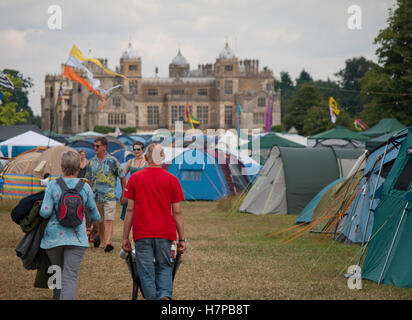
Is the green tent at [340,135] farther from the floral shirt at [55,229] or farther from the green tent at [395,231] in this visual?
the floral shirt at [55,229]

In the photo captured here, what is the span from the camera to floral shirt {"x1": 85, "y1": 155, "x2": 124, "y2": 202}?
900 centimetres

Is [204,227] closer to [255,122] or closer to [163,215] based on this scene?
[163,215]

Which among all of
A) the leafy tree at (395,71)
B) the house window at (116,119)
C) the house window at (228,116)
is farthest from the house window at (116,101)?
the leafy tree at (395,71)

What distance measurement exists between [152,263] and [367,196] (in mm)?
4758

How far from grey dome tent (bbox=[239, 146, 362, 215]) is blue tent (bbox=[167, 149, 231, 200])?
3.63m

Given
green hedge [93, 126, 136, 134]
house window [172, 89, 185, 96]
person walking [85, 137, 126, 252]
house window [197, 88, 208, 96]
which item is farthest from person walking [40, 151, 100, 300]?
house window [197, 88, 208, 96]

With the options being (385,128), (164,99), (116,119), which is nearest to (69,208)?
(385,128)

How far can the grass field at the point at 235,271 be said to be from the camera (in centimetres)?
666

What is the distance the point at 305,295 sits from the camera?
663cm

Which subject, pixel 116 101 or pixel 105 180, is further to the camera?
pixel 116 101

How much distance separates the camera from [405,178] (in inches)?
289

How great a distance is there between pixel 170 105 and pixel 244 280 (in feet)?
274

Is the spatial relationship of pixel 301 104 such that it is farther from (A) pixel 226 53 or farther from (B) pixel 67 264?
(B) pixel 67 264

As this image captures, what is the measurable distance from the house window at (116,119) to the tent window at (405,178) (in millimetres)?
79235
